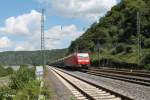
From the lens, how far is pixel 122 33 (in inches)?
4456

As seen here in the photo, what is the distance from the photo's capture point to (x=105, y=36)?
12350cm

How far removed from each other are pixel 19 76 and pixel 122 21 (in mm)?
86863

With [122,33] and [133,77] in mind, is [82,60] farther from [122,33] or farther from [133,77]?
[122,33]

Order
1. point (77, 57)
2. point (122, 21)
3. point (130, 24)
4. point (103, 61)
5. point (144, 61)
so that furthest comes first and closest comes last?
point (122, 21)
point (130, 24)
point (103, 61)
point (77, 57)
point (144, 61)

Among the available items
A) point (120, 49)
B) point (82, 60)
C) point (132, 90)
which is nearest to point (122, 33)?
point (120, 49)

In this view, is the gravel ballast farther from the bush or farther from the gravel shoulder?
the bush

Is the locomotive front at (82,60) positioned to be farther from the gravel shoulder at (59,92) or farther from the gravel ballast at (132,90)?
the gravel ballast at (132,90)

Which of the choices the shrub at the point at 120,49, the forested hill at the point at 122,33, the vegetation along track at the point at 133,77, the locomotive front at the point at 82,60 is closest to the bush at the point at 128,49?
the forested hill at the point at 122,33

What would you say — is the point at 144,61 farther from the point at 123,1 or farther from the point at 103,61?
the point at 123,1

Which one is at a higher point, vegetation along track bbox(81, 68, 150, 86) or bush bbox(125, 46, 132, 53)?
bush bbox(125, 46, 132, 53)

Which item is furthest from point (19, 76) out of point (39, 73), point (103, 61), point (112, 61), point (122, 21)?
point (122, 21)

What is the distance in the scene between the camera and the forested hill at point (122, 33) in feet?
297

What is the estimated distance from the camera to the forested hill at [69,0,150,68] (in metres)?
90.6

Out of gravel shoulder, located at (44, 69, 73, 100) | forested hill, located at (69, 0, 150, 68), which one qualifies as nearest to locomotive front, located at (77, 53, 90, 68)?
forested hill, located at (69, 0, 150, 68)
